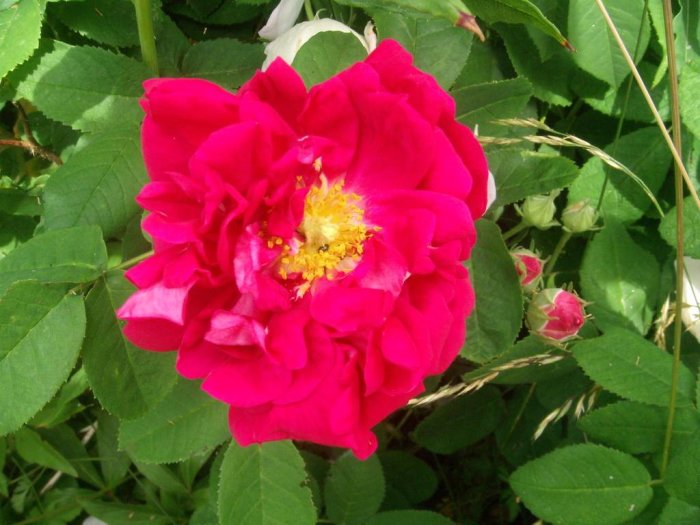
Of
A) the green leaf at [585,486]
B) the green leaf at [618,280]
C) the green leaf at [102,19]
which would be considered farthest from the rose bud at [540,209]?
the green leaf at [102,19]

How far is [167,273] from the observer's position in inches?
28.2

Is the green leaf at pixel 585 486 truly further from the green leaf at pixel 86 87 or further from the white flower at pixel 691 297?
the green leaf at pixel 86 87

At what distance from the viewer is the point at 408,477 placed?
164cm

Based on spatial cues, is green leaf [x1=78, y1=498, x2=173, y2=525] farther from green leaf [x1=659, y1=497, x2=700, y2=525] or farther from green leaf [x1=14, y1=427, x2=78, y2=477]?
green leaf [x1=659, y1=497, x2=700, y2=525]

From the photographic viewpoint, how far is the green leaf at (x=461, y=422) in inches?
62.6

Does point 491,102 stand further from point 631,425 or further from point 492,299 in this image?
point 631,425

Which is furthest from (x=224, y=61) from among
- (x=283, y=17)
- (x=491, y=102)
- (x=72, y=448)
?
(x=72, y=448)

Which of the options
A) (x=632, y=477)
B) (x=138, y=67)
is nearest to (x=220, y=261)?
(x=138, y=67)

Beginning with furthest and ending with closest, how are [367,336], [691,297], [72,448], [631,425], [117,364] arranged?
[72,448] → [691,297] → [631,425] → [117,364] → [367,336]

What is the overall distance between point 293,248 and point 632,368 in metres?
0.61

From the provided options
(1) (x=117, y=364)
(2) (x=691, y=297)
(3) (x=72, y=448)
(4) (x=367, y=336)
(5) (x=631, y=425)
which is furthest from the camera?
(3) (x=72, y=448)

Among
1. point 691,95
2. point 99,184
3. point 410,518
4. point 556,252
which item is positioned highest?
point 99,184

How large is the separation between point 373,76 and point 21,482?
1.33 meters

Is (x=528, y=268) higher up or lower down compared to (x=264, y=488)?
higher up
